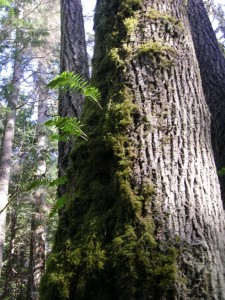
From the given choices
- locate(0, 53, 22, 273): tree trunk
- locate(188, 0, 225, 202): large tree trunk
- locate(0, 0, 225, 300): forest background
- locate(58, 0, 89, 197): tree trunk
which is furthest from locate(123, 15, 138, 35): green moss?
locate(0, 53, 22, 273): tree trunk

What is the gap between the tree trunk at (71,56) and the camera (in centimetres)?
449

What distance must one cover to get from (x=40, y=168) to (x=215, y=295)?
1326cm

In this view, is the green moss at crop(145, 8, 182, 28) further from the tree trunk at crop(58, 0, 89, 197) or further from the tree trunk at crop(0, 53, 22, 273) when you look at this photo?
the tree trunk at crop(0, 53, 22, 273)

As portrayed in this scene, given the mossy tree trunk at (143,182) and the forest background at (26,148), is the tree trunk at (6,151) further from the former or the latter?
the mossy tree trunk at (143,182)

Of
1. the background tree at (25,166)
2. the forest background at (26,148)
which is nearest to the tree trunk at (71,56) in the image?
the forest background at (26,148)

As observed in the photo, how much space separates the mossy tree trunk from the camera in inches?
64.9

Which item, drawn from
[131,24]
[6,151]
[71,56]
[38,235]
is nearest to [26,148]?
[6,151]

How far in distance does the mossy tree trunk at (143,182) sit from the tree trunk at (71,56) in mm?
2011

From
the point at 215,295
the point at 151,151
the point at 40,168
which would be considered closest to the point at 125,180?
the point at 151,151

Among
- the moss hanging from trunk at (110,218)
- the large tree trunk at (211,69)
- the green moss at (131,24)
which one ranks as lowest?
the moss hanging from trunk at (110,218)

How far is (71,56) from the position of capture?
17.5 feet

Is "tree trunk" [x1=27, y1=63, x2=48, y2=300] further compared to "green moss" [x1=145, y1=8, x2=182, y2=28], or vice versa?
"tree trunk" [x1=27, y1=63, x2=48, y2=300]

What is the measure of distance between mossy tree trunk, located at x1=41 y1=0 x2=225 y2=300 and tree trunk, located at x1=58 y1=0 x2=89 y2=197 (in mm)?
2011

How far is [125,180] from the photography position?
6.36 feet
